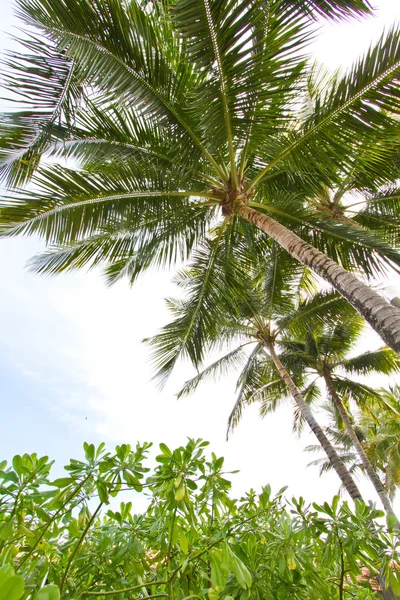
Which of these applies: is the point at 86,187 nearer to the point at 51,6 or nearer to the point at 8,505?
the point at 51,6

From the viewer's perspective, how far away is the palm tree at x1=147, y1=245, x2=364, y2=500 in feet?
19.3

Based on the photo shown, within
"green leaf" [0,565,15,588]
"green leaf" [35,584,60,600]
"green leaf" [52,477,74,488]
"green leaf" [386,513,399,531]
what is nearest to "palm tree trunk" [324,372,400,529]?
"green leaf" [386,513,399,531]

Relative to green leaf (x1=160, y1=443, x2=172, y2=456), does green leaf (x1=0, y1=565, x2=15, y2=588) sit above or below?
below

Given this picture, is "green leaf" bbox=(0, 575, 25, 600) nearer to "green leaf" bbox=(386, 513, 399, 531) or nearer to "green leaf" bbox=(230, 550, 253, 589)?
"green leaf" bbox=(230, 550, 253, 589)

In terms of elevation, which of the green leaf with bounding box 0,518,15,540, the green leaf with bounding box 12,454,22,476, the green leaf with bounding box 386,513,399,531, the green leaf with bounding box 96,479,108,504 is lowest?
the green leaf with bounding box 386,513,399,531

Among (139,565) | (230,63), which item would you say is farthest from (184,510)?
(230,63)

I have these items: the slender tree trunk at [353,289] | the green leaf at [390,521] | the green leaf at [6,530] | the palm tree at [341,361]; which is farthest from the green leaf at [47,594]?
the palm tree at [341,361]

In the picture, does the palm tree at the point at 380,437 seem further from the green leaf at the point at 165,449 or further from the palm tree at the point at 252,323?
the green leaf at the point at 165,449

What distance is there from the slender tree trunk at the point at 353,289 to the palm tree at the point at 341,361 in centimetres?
587

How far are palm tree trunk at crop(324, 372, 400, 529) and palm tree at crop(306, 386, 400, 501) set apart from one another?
78 cm

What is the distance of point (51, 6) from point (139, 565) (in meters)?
4.37

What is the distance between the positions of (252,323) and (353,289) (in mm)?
5977

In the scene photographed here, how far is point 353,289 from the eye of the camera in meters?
2.81

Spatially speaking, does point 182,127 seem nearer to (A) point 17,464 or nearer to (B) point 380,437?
(A) point 17,464
